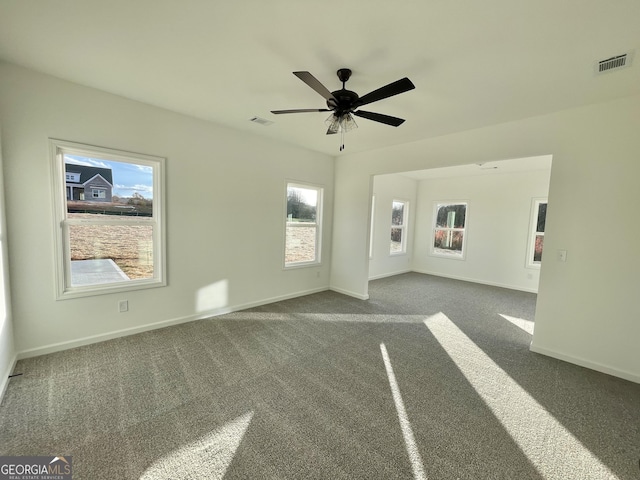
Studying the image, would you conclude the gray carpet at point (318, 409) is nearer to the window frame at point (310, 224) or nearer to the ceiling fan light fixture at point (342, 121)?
the window frame at point (310, 224)

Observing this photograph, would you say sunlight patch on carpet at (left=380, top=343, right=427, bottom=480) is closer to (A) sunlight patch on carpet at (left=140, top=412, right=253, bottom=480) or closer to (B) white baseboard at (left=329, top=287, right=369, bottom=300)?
(A) sunlight patch on carpet at (left=140, top=412, right=253, bottom=480)

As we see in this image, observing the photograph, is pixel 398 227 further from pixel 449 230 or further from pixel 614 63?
pixel 614 63

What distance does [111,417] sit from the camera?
188cm

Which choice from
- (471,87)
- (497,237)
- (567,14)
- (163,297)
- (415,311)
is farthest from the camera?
(497,237)

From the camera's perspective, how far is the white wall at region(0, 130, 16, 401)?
2.13 m

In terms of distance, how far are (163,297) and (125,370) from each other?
1.04 meters

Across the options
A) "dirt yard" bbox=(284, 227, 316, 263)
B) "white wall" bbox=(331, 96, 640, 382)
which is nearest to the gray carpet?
"white wall" bbox=(331, 96, 640, 382)

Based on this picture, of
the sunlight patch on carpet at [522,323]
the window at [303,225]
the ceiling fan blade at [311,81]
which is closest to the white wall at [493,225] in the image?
the sunlight patch on carpet at [522,323]

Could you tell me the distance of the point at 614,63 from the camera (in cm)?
201

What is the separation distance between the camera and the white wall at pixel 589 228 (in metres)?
2.54

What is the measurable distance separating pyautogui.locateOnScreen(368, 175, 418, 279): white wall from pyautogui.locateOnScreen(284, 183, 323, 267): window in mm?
1773

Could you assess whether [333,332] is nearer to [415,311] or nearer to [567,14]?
[415,311]

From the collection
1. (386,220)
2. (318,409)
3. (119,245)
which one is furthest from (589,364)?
(119,245)

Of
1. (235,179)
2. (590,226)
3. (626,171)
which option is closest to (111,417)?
(235,179)
